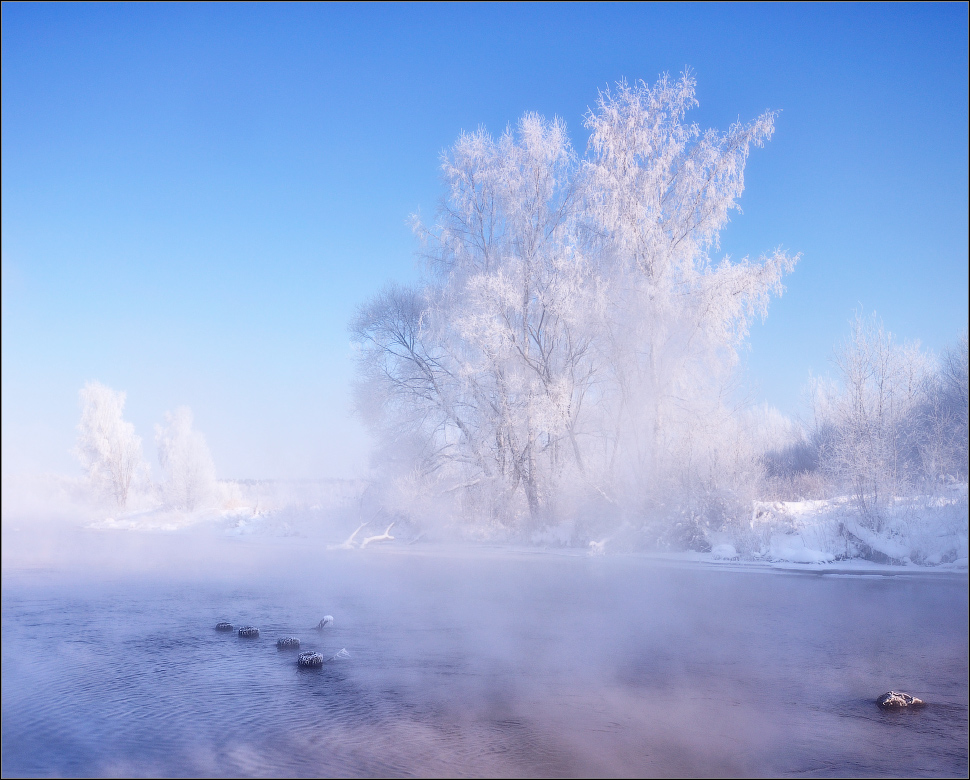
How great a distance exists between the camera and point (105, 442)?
33.1ft

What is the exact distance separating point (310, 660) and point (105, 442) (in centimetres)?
608

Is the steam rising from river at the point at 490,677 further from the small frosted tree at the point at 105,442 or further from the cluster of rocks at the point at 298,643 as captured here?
the small frosted tree at the point at 105,442

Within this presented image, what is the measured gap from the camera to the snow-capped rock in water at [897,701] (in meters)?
5.18

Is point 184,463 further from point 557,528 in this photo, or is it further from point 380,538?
point 557,528

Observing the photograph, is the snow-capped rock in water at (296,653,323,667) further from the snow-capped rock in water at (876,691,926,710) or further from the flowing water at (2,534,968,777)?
the snow-capped rock in water at (876,691,926,710)

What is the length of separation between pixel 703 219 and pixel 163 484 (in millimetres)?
19318

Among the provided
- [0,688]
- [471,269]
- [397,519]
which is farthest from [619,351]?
[0,688]

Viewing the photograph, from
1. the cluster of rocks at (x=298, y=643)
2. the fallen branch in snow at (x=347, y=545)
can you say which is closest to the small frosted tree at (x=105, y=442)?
the cluster of rocks at (x=298, y=643)

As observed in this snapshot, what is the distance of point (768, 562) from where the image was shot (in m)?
12.4

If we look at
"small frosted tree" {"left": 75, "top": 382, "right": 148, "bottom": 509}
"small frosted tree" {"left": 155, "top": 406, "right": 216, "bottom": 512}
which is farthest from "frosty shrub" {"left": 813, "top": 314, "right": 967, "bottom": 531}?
"small frosted tree" {"left": 155, "top": 406, "right": 216, "bottom": 512}

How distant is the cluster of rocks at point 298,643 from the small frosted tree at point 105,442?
11.0 ft

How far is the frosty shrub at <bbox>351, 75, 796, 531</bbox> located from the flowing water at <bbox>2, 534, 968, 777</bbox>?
544 cm

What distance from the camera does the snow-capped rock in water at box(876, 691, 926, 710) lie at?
5176 mm

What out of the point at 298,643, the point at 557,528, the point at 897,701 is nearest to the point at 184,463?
the point at 557,528
